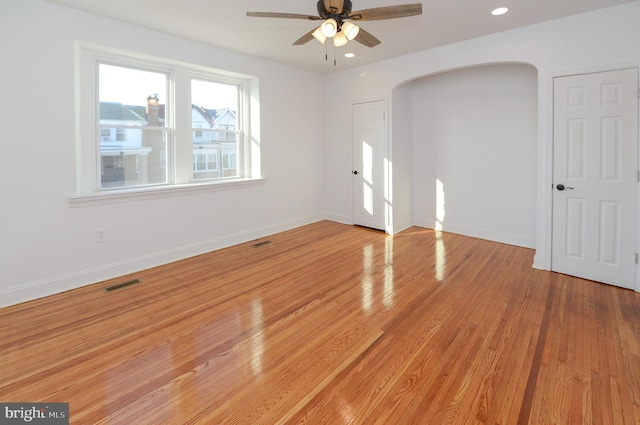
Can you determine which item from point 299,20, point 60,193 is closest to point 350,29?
point 299,20

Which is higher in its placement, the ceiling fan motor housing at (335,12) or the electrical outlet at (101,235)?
the ceiling fan motor housing at (335,12)

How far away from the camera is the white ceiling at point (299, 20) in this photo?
3.22 meters

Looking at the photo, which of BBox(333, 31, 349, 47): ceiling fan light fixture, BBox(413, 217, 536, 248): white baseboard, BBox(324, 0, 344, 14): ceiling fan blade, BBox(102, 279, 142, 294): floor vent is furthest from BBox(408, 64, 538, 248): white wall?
BBox(102, 279, 142, 294): floor vent

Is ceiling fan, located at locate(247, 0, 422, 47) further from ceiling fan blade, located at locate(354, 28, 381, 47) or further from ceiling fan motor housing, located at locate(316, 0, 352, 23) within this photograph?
ceiling fan blade, located at locate(354, 28, 381, 47)

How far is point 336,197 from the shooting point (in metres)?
6.34

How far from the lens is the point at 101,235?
11.9 feet

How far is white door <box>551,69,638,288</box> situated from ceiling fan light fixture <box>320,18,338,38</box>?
2.68m

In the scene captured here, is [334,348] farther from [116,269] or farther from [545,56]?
[545,56]

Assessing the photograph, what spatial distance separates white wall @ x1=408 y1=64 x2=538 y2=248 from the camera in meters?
4.64

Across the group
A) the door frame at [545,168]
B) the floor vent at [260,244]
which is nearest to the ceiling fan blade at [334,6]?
the door frame at [545,168]

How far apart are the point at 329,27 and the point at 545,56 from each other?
271 centimetres

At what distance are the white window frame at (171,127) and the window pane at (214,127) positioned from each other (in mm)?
93

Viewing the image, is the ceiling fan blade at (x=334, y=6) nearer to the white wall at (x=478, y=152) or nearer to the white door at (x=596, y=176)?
the white door at (x=596, y=176)

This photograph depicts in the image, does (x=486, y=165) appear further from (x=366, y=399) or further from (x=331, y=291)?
(x=366, y=399)
